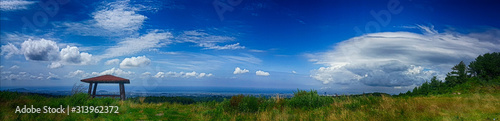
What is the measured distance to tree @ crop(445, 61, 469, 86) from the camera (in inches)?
1423

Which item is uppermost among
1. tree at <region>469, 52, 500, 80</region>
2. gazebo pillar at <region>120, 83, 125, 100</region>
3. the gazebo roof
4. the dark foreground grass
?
tree at <region>469, 52, 500, 80</region>

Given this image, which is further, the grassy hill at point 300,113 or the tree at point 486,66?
the tree at point 486,66

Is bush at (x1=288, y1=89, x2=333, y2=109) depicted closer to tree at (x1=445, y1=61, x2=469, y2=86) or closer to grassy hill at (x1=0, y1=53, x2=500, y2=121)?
grassy hill at (x1=0, y1=53, x2=500, y2=121)

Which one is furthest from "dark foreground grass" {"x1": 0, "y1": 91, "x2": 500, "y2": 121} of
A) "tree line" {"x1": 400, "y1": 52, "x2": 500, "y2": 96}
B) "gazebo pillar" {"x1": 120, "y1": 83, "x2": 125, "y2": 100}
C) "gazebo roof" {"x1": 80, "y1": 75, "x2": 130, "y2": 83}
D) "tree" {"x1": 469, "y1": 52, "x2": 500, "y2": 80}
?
"tree" {"x1": 469, "y1": 52, "x2": 500, "y2": 80}

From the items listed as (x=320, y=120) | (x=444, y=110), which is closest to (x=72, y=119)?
(x=320, y=120)

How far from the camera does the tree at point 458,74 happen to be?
36144 mm

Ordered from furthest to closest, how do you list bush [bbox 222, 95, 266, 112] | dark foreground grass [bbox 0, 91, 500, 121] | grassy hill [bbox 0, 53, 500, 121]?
bush [bbox 222, 95, 266, 112] → grassy hill [bbox 0, 53, 500, 121] → dark foreground grass [bbox 0, 91, 500, 121]

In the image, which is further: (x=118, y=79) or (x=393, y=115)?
(x=118, y=79)

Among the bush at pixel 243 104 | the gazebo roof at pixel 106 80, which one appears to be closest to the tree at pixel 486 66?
the bush at pixel 243 104

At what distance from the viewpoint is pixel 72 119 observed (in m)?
10.4

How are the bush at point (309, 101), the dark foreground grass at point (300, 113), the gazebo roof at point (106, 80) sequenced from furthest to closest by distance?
1. the gazebo roof at point (106, 80)
2. the bush at point (309, 101)
3. the dark foreground grass at point (300, 113)

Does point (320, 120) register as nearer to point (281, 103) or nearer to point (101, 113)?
point (281, 103)

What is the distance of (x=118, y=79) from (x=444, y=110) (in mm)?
21641

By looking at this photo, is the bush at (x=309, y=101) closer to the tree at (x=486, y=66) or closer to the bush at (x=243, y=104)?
the bush at (x=243, y=104)
